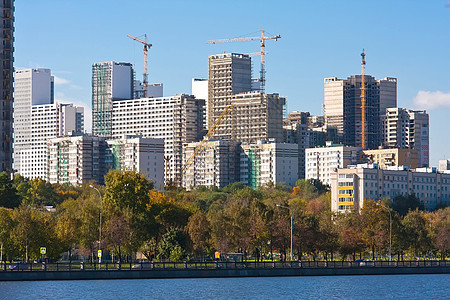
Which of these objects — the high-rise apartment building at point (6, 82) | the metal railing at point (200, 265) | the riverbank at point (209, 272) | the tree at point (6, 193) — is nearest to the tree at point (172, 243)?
the metal railing at point (200, 265)

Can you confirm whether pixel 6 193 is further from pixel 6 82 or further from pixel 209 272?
pixel 209 272

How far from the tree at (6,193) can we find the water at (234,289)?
5198 centimetres

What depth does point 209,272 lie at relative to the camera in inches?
4587

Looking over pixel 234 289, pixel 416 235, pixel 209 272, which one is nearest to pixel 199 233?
pixel 209 272

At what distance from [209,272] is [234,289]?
15708mm

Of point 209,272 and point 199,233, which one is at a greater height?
point 199,233

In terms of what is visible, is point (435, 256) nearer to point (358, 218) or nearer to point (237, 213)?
point (358, 218)

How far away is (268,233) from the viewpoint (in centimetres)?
13800

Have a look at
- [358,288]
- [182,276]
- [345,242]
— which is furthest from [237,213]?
[358,288]

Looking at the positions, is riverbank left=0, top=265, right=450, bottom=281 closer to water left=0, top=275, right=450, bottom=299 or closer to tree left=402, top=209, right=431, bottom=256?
water left=0, top=275, right=450, bottom=299

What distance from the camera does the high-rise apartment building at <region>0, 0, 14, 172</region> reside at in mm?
159750

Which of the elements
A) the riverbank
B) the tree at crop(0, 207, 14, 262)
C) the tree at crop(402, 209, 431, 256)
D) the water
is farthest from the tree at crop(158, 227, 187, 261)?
the tree at crop(402, 209, 431, 256)

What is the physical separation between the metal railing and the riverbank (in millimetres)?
399

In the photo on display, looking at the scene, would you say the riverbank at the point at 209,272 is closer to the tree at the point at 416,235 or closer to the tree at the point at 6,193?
the tree at the point at 416,235
